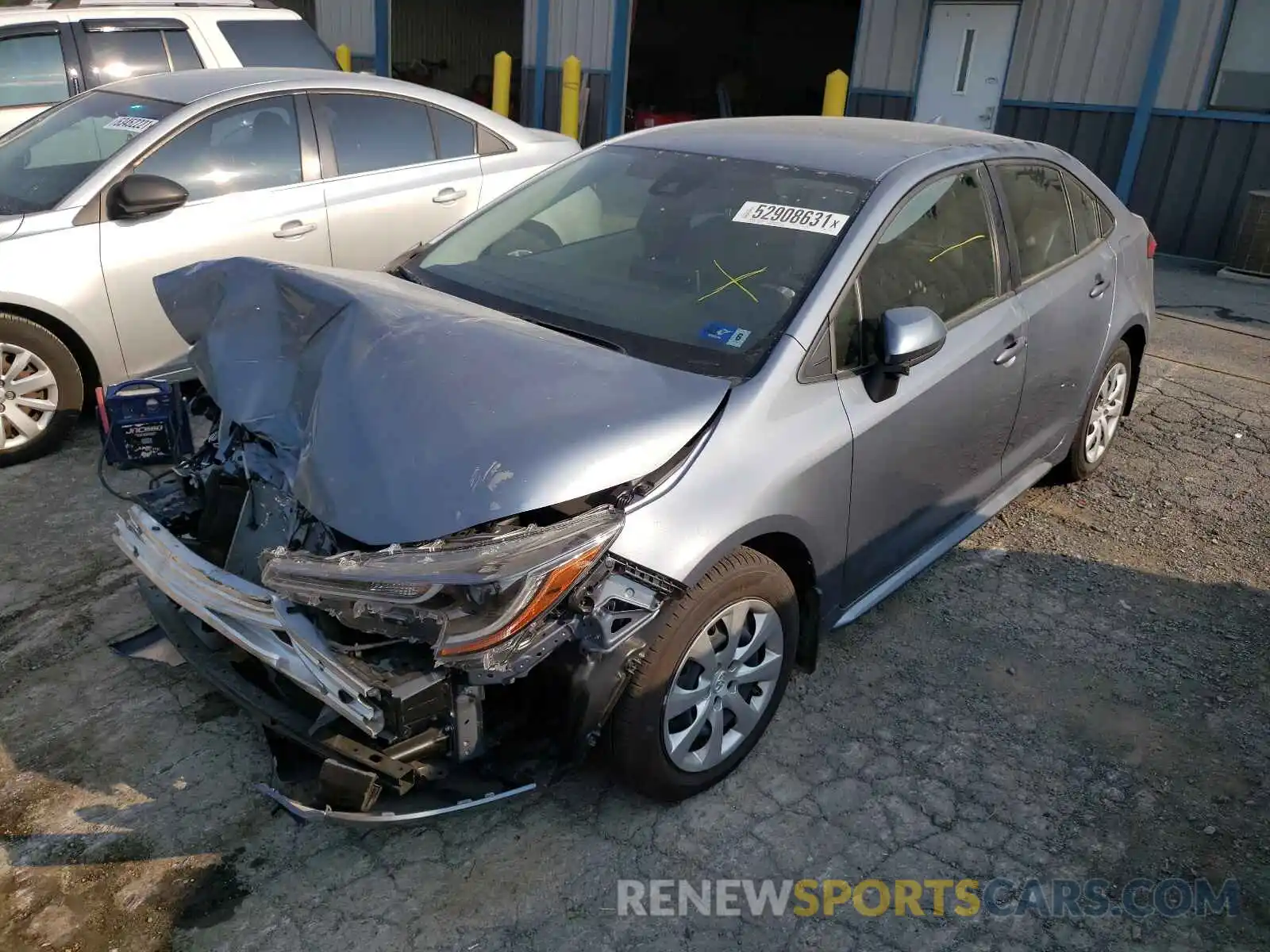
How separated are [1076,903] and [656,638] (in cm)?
135

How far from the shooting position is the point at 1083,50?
34.1 feet

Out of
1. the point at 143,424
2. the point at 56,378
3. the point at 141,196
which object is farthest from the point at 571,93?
the point at 143,424

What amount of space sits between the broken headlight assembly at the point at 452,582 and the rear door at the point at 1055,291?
2.35 metres

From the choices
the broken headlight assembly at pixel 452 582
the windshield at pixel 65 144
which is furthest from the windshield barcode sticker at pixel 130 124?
the broken headlight assembly at pixel 452 582

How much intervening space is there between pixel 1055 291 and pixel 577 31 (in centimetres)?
1146

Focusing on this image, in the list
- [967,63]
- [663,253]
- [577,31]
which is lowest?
[663,253]

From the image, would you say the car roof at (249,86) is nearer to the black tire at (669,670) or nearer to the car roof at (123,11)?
the car roof at (123,11)

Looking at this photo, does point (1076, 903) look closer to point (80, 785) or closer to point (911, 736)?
point (911, 736)

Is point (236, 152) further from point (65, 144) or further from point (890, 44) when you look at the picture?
point (890, 44)

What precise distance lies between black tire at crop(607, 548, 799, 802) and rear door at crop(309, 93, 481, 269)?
3501 mm

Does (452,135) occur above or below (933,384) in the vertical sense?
above

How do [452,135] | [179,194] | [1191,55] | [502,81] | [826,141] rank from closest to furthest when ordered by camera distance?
[826,141] → [179,194] → [452,135] → [1191,55] → [502,81]

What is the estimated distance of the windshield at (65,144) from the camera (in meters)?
4.81

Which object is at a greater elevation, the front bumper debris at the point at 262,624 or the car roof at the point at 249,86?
the car roof at the point at 249,86
